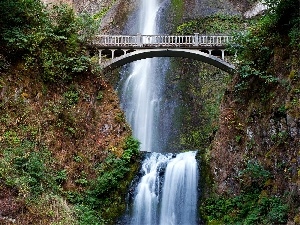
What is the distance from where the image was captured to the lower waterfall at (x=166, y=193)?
15266 millimetres

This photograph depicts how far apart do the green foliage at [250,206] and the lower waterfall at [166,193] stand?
82cm

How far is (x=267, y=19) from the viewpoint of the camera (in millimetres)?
15375

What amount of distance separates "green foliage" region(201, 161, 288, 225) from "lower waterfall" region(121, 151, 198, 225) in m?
0.82

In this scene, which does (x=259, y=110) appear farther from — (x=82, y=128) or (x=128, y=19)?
(x=128, y=19)

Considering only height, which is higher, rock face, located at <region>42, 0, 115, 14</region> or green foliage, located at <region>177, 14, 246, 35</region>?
rock face, located at <region>42, 0, 115, 14</region>

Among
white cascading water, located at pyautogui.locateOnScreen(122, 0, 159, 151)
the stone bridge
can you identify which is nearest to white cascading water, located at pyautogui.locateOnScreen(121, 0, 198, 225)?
the stone bridge

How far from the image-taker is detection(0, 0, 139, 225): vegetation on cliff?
12.6 m

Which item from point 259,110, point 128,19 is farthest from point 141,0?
point 259,110

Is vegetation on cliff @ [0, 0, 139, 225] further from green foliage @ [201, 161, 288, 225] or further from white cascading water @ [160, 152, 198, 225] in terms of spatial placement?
green foliage @ [201, 161, 288, 225]

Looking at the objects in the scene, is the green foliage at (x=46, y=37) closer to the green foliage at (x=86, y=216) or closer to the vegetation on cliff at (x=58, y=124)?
the vegetation on cliff at (x=58, y=124)

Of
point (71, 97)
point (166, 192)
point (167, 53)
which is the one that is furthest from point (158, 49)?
point (166, 192)

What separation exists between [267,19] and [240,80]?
2890 mm

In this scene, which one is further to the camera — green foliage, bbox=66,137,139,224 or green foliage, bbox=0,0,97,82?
green foliage, bbox=0,0,97,82

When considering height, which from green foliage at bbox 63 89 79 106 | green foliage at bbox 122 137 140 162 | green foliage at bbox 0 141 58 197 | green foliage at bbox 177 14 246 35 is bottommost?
green foliage at bbox 0 141 58 197
